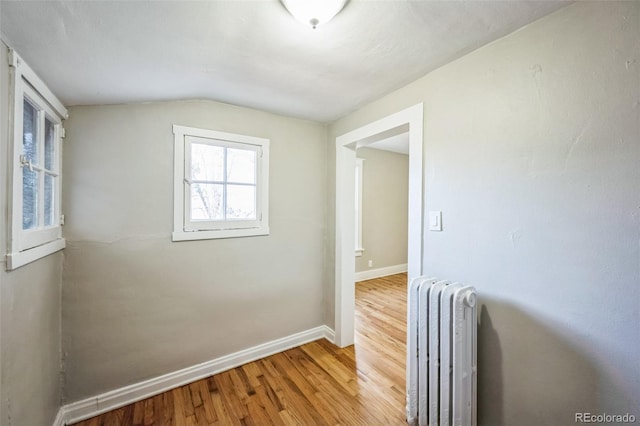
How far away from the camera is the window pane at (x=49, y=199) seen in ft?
4.60

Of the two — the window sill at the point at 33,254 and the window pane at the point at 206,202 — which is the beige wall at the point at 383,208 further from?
the window sill at the point at 33,254

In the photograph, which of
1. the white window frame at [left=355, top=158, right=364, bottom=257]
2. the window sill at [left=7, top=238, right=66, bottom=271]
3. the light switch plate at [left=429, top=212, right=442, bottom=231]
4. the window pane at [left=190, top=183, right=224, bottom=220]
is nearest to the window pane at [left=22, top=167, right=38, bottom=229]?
the window sill at [left=7, top=238, right=66, bottom=271]

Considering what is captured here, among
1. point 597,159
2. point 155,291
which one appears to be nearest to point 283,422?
point 155,291

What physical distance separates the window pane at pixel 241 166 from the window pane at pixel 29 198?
1.09 m

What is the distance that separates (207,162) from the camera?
2008mm

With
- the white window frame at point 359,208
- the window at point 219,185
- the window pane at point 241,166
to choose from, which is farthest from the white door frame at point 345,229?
the white window frame at point 359,208

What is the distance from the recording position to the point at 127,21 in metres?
1.00

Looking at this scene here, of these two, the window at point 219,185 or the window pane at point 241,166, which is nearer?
the window at point 219,185

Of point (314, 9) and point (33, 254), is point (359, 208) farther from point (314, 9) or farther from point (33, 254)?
point (33, 254)

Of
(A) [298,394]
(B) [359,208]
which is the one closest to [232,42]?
(A) [298,394]

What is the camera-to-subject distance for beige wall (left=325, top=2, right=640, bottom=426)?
3.08ft

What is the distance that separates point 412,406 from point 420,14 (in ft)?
6.73

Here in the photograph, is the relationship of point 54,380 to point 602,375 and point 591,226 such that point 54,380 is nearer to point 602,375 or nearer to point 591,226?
point 602,375

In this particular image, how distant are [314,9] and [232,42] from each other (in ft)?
1.54
